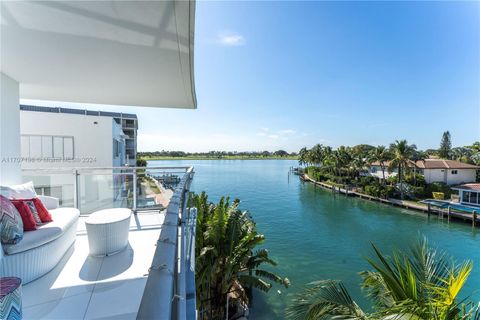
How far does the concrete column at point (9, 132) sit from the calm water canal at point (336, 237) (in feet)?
35.6

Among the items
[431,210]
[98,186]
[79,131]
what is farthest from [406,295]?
[431,210]

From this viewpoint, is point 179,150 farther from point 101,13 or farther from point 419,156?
point 101,13

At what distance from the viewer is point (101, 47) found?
252 cm

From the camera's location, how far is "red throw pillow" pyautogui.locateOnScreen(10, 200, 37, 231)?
297 centimetres

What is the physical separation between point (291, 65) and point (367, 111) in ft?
64.3

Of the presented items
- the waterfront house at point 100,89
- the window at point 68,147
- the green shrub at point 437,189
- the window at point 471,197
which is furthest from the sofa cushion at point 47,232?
the green shrub at point 437,189

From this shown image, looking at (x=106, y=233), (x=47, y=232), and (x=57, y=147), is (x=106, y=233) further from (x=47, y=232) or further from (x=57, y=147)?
(x=57, y=147)

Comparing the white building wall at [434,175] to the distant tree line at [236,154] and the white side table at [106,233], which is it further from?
the distant tree line at [236,154]

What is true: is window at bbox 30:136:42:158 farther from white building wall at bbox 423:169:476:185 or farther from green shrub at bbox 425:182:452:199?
white building wall at bbox 423:169:476:185

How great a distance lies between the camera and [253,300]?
11.6m

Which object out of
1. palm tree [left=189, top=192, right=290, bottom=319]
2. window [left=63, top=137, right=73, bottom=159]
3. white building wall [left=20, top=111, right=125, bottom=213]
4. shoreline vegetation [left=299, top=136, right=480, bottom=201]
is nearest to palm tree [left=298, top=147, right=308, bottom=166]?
shoreline vegetation [left=299, top=136, right=480, bottom=201]

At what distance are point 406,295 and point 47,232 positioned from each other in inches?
197

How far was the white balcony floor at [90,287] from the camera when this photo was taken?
227cm

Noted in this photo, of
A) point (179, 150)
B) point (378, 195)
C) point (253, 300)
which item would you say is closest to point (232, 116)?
point (253, 300)
